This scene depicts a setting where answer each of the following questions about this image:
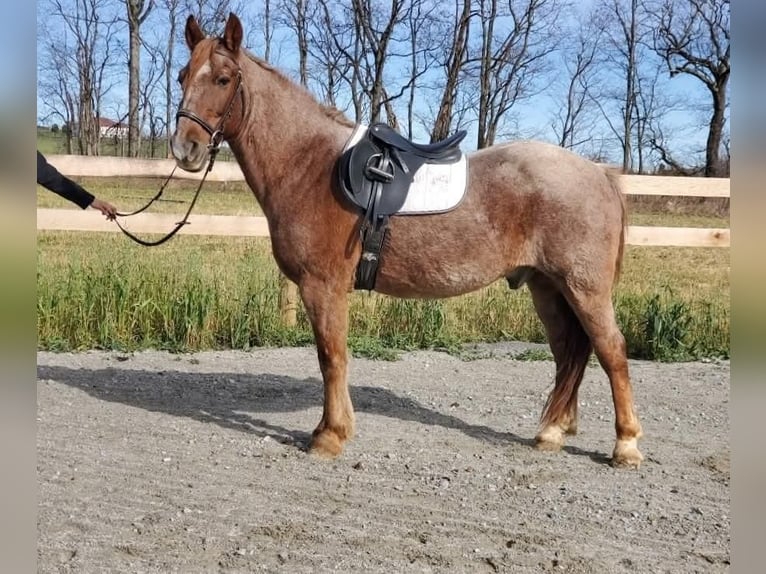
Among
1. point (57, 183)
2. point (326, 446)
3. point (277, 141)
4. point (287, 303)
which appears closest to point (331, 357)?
point (326, 446)

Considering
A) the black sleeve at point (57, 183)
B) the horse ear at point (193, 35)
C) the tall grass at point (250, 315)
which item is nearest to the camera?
the black sleeve at point (57, 183)

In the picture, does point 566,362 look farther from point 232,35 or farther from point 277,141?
point 232,35

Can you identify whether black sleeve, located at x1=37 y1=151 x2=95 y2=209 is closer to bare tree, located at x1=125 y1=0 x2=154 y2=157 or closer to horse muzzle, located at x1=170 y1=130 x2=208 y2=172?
horse muzzle, located at x1=170 y1=130 x2=208 y2=172

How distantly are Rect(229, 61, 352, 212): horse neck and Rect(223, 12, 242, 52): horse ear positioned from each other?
0.50 ft

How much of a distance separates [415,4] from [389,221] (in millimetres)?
13071

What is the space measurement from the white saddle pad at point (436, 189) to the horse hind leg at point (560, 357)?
78cm

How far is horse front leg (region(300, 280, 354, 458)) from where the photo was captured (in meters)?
3.87

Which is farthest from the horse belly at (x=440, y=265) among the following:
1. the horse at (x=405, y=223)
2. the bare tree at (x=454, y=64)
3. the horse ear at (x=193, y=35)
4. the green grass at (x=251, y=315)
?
the bare tree at (x=454, y=64)

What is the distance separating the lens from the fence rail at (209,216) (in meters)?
6.56

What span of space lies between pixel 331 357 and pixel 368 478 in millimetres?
699

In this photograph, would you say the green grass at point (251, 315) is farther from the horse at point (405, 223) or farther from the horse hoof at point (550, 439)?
the horse at point (405, 223)

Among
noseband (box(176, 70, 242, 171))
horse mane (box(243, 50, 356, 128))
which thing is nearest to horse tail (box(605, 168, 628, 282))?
horse mane (box(243, 50, 356, 128))
